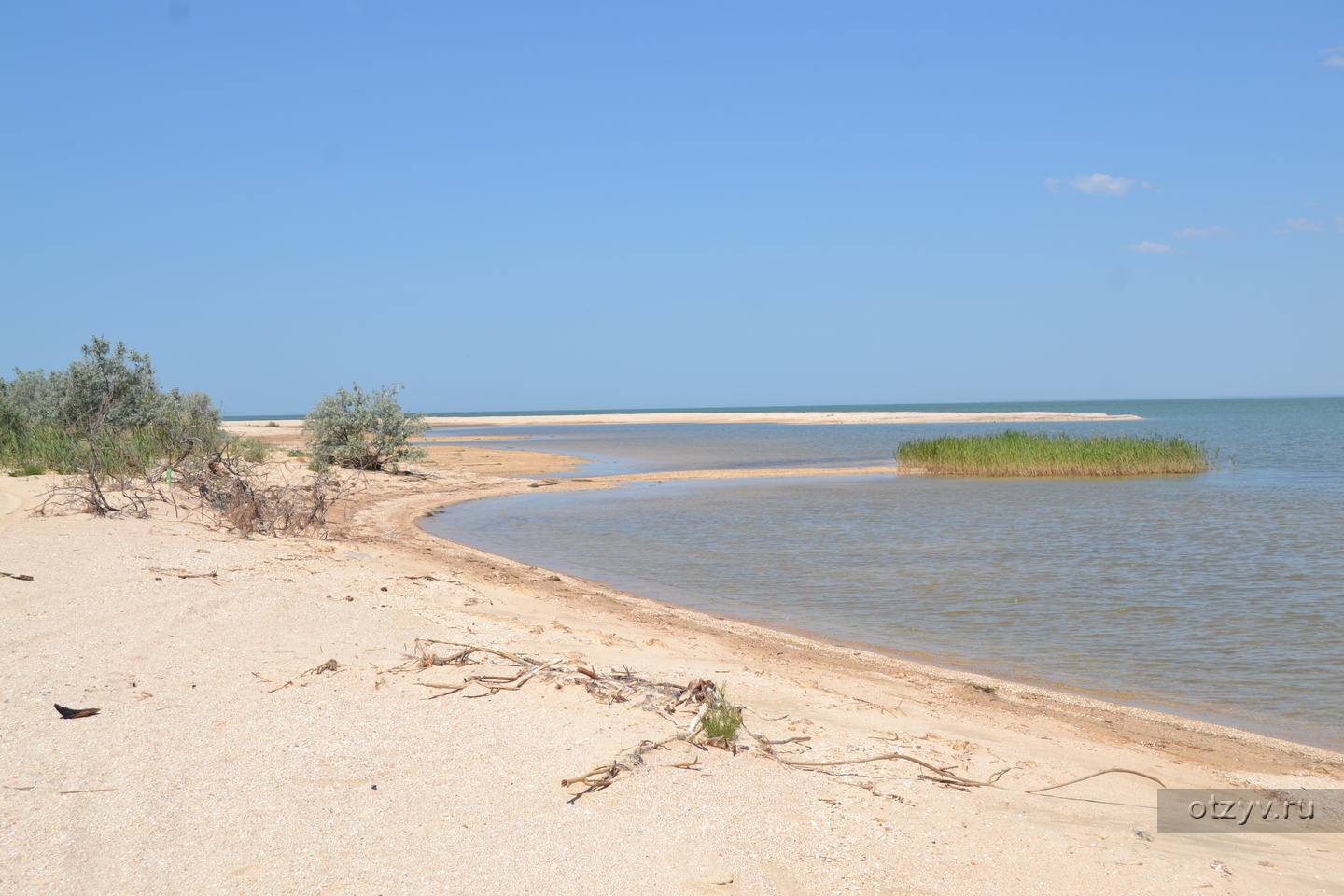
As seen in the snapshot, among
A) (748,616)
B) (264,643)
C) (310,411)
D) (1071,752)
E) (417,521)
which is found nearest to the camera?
(1071,752)

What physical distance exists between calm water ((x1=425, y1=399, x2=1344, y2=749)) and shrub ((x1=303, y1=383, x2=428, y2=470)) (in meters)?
4.38

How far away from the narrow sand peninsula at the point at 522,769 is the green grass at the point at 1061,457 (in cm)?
2140

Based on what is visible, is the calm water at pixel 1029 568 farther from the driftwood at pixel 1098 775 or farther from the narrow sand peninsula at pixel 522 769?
the driftwood at pixel 1098 775

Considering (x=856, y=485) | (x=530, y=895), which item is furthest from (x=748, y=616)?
(x=856, y=485)

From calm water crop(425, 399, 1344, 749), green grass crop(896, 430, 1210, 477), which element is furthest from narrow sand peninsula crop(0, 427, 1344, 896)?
green grass crop(896, 430, 1210, 477)

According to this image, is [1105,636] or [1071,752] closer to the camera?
[1071,752]

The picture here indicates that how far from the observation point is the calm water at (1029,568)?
761 cm

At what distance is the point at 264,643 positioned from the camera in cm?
611

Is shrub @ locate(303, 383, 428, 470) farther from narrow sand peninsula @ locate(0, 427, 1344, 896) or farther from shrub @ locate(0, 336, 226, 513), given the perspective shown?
narrow sand peninsula @ locate(0, 427, 1344, 896)

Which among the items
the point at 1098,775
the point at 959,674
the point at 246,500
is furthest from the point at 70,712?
the point at 246,500

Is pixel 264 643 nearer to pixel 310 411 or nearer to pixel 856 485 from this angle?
pixel 310 411

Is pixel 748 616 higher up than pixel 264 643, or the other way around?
pixel 264 643

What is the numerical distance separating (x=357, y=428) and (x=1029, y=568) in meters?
17.5

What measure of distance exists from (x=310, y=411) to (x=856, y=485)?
1485 centimetres
